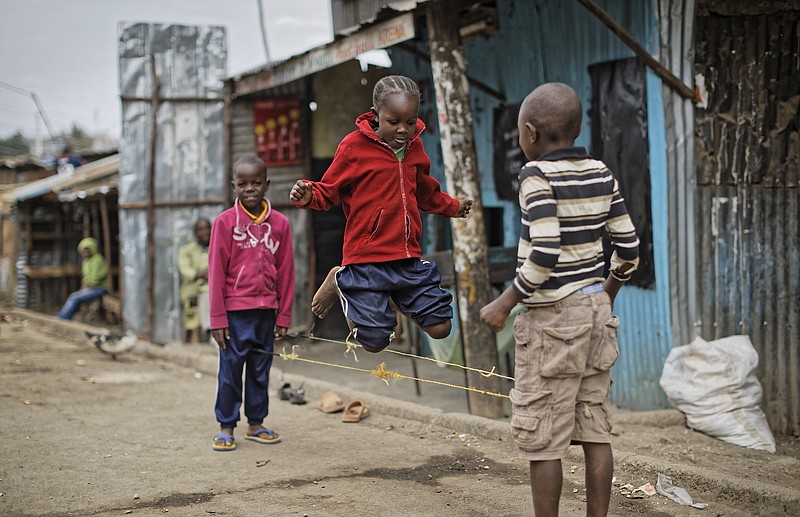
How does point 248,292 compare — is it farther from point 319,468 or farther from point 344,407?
point 344,407

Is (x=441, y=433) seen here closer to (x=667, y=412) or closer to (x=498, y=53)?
(x=667, y=412)

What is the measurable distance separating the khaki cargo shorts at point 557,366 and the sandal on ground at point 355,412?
339 centimetres

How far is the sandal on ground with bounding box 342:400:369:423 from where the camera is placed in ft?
21.7

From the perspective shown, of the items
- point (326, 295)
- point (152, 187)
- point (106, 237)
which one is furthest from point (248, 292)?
point (106, 237)

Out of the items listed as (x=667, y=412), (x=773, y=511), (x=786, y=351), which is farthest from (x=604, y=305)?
(x=786, y=351)

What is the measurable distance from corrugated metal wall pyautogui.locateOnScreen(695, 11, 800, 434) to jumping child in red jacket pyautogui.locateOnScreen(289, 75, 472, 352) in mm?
2688

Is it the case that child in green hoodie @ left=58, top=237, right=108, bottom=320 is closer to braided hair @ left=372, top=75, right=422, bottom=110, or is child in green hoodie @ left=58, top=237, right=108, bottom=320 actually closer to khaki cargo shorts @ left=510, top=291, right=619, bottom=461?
braided hair @ left=372, top=75, right=422, bottom=110

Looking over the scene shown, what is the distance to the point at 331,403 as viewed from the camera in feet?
23.1

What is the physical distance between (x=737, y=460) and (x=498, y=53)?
15.3ft

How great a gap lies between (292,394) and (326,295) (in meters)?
3.11

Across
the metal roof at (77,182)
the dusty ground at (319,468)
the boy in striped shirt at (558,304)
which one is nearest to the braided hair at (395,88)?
the boy in striped shirt at (558,304)

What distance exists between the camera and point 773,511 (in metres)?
4.23

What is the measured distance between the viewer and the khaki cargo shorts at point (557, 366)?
3297mm

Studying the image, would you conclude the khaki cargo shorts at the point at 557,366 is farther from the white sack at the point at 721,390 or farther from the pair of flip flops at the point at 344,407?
the pair of flip flops at the point at 344,407
